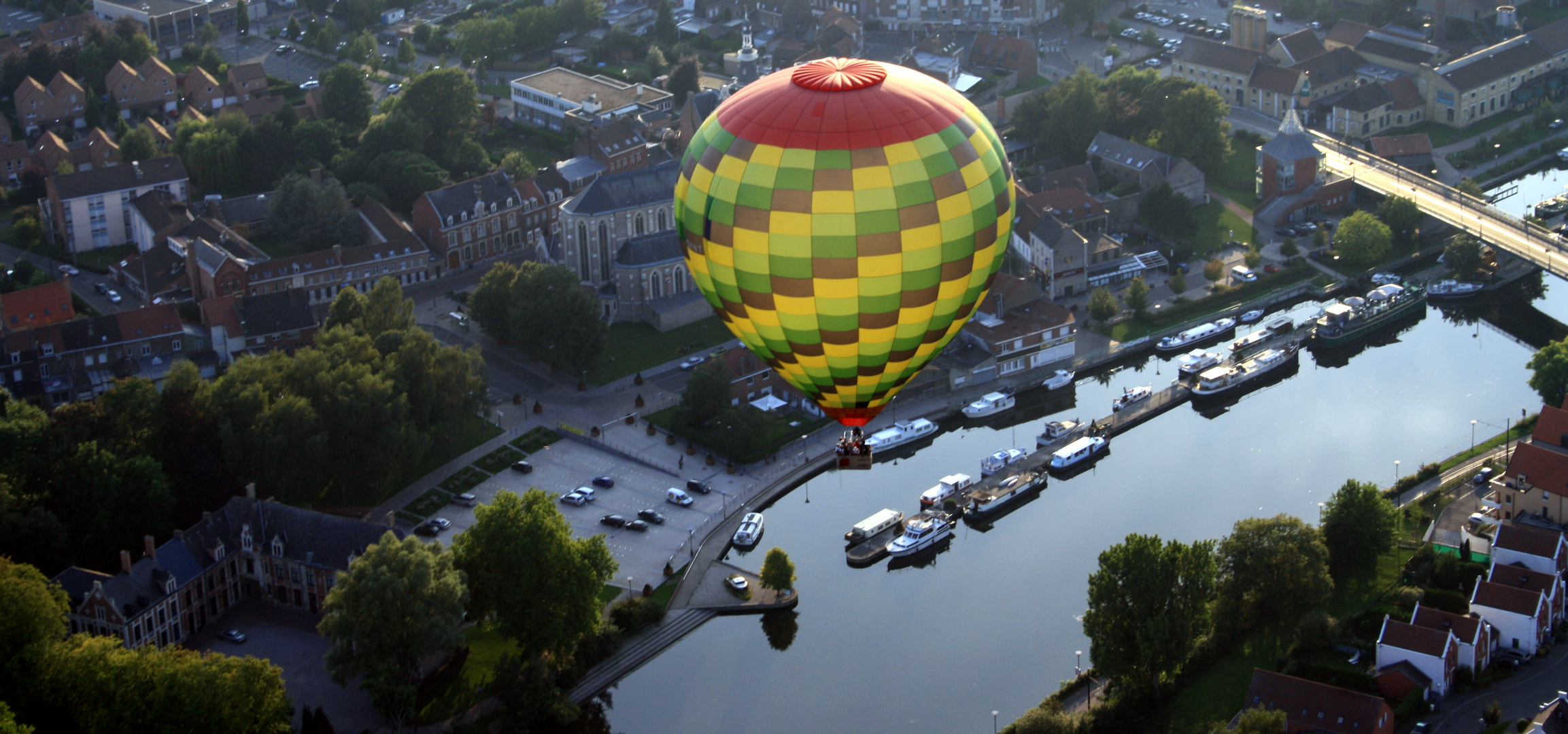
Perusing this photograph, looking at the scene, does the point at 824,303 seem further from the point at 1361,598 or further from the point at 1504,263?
the point at 1504,263

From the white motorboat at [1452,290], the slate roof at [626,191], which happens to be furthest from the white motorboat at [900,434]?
the white motorboat at [1452,290]

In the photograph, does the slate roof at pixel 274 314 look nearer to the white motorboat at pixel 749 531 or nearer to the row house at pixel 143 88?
the white motorboat at pixel 749 531

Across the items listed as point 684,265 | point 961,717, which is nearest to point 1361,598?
point 961,717

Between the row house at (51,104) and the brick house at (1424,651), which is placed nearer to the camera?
the brick house at (1424,651)

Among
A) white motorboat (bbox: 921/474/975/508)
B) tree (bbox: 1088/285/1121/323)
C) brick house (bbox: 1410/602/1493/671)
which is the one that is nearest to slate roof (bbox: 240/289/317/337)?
white motorboat (bbox: 921/474/975/508)

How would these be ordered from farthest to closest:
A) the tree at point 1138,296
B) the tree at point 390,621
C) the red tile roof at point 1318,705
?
the tree at point 1138,296 → the tree at point 390,621 → the red tile roof at point 1318,705

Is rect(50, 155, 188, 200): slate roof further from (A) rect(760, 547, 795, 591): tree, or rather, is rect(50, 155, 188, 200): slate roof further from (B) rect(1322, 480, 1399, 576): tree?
(B) rect(1322, 480, 1399, 576): tree

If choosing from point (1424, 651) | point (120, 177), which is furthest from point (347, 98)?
point (1424, 651)

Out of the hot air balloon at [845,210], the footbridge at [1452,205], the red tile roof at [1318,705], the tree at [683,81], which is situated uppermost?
the hot air balloon at [845,210]
